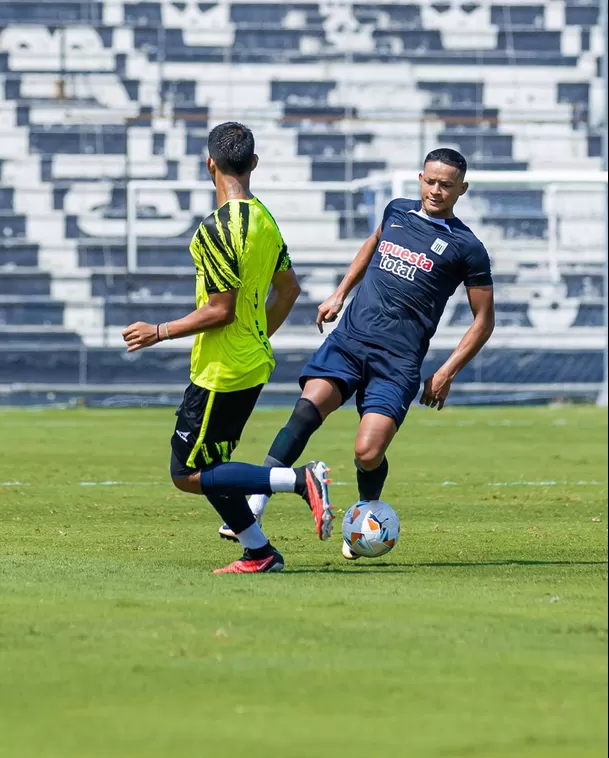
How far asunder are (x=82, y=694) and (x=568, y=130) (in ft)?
78.1

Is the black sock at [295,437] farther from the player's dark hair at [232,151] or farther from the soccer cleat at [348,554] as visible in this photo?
the player's dark hair at [232,151]

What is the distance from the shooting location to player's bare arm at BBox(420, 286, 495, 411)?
6.48 m

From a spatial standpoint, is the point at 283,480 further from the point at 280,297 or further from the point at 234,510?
the point at 280,297

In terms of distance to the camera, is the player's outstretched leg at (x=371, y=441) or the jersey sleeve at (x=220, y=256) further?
the player's outstretched leg at (x=371, y=441)

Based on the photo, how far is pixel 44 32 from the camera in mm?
25953

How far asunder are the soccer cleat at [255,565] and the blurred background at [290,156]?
1580 cm

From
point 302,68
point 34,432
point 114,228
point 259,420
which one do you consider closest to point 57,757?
point 34,432

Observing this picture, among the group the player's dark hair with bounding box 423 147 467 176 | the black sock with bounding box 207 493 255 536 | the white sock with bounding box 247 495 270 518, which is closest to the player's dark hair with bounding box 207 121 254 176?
the player's dark hair with bounding box 423 147 467 176

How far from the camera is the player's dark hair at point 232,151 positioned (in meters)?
6.03

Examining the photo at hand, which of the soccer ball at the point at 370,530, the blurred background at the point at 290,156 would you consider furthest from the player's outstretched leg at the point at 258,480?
the blurred background at the point at 290,156

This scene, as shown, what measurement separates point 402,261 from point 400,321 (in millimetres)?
290

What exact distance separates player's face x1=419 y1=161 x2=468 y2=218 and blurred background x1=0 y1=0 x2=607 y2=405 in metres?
15.2

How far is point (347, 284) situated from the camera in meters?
6.95

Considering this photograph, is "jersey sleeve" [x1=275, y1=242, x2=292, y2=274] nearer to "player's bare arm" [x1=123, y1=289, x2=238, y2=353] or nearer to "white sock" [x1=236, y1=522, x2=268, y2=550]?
"player's bare arm" [x1=123, y1=289, x2=238, y2=353]
